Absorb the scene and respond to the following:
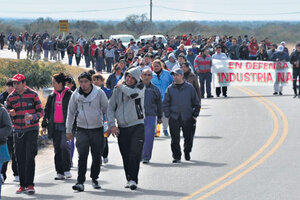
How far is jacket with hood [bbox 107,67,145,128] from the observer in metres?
11.9

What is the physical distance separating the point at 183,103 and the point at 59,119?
255cm

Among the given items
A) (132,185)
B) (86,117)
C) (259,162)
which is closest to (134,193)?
(132,185)

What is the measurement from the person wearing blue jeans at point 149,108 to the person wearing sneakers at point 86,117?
8.35 ft

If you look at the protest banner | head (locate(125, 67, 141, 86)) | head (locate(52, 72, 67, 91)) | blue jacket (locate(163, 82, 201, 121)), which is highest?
head (locate(125, 67, 141, 86))

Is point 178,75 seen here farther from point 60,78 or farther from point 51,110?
point 51,110

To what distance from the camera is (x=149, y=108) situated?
14.5 m

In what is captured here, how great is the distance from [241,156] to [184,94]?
1576 mm

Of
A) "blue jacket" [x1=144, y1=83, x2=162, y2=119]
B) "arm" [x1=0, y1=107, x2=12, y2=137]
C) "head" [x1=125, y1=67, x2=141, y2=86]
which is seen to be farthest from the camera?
"blue jacket" [x1=144, y1=83, x2=162, y2=119]

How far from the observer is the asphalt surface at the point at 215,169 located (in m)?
11.6

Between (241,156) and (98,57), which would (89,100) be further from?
(98,57)

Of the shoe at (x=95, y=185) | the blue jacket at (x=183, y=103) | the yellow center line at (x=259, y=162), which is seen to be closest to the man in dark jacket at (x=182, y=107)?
the blue jacket at (x=183, y=103)

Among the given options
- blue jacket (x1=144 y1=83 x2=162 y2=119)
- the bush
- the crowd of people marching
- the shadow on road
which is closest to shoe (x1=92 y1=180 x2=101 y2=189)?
the crowd of people marching

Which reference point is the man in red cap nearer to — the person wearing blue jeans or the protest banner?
the person wearing blue jeans

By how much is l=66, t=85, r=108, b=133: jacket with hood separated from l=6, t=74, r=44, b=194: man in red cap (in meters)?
0.55
